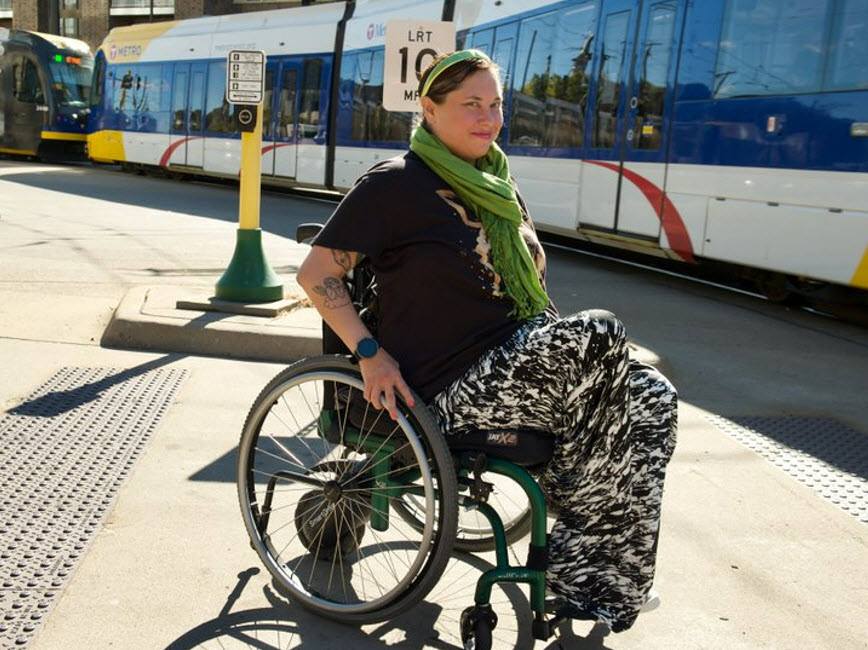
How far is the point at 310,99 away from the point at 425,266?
53.7ft

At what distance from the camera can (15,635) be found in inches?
108

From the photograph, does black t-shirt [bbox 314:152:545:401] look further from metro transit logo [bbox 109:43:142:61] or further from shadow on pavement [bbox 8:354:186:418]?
metro transit logo [bbox 109:43:142:61]

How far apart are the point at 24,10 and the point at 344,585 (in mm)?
56280

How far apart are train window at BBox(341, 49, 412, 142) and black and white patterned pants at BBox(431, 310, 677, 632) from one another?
1359cm

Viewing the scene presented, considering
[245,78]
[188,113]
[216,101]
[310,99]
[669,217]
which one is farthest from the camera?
[188,113]

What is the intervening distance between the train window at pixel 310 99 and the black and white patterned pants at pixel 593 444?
16175 mm

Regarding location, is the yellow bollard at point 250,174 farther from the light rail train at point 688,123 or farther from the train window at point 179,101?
the train window at point 179,101

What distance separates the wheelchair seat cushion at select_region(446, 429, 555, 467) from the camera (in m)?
2.83

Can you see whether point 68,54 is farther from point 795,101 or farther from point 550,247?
point 795,101

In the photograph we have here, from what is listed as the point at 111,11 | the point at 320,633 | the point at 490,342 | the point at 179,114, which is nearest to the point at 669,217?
the point at 490,342

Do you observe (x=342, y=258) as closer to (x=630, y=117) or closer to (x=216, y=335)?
(x=216, y=335)

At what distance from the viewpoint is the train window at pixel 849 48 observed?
7.51 m

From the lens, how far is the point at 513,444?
9.28 feet

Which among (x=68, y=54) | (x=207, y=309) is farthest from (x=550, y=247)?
(x=68, y=54)
